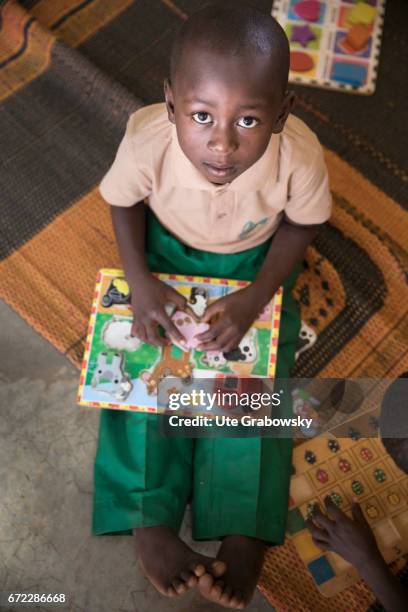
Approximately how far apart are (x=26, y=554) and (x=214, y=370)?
449mm

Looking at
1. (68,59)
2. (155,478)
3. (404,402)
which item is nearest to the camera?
(155,478)

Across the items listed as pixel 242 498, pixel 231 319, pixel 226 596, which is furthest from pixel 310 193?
pixel 226 596

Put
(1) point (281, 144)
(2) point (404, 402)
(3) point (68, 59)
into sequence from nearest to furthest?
(1) point (281, 144) → (2) point (404, 402) → (3) point (68, 59)

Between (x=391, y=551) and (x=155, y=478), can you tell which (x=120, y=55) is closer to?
(x=155, y=478)

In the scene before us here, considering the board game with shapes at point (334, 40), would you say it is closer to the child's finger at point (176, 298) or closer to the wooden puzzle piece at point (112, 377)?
the child's finger at point (176, 298)

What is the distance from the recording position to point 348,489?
971 mm

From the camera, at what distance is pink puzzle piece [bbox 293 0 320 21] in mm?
1254

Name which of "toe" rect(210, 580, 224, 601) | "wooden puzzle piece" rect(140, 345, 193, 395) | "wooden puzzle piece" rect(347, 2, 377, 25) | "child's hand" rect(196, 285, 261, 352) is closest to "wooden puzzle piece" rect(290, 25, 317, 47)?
"wooden puzzle piece" rect(347, 2, 377, 25)

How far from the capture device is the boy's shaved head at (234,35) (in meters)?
0.53

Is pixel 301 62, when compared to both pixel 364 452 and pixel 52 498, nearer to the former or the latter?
pixel 364 452

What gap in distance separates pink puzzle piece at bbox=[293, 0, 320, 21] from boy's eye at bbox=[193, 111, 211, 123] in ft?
2.82

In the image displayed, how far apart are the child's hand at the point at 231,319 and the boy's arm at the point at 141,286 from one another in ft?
0.16

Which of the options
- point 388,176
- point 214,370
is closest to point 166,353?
point 214,370

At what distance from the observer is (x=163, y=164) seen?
751mm
